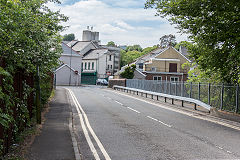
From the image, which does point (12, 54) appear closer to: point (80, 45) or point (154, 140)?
point (154, 140)

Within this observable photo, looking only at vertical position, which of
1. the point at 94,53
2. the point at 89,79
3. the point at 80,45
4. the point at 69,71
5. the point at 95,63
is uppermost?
the point at 80,45

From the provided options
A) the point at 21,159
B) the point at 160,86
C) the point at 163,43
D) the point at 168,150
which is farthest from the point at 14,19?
the point at 163,43

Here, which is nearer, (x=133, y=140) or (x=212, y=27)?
(x=133, y=140)

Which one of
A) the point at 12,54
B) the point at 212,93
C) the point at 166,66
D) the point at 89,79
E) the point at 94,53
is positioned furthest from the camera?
the point at 94,53

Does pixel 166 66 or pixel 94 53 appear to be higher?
pixel 94 53

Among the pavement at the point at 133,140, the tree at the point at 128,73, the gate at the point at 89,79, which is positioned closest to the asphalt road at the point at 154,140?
the pavement at the point at 133,140

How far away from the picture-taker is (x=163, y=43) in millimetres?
120375

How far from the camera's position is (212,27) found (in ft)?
55.9

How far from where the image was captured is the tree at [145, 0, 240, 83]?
52.8 feet

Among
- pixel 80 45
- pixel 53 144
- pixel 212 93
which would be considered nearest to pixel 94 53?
pixel 80 45

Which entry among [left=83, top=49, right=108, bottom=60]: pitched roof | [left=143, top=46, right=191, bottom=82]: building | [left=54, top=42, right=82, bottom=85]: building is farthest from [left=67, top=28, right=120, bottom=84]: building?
[left=143, top=46, right=191, bottom=82]: building

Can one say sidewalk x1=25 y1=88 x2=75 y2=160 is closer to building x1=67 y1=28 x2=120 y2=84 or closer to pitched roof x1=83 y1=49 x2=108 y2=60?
building x1=67 y1=28 x2=120 y2=84

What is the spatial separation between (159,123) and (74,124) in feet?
12.6

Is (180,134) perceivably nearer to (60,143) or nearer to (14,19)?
(60,143)
